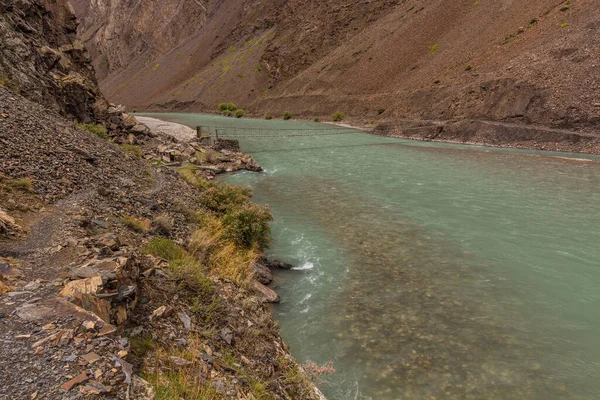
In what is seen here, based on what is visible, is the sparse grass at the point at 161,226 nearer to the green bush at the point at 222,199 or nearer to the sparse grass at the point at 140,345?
the green bush at the point at 222,199

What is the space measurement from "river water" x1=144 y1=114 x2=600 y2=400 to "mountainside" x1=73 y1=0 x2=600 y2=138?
19.3 metres

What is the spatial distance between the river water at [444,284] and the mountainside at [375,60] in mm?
19272

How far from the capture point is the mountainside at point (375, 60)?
117 feet

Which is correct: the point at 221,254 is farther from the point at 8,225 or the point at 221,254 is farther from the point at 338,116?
the point at 338,116

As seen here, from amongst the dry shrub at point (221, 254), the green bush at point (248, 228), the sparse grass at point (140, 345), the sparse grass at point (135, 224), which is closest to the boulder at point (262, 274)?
the dry shrub at point (221, 254)

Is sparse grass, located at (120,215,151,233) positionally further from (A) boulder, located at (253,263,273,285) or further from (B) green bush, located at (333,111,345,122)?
(B) green bush, located at (333,111,345,122)

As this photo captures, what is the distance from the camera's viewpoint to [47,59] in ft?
68.1

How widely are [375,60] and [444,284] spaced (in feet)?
200

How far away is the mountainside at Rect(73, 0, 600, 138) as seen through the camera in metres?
35.7

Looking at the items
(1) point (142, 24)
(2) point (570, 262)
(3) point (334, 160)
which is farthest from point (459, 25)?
(1) point (142, 24)

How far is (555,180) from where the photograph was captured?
2081cm

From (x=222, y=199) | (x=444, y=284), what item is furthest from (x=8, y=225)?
(x=444, y=284)

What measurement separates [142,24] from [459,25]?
13310cm

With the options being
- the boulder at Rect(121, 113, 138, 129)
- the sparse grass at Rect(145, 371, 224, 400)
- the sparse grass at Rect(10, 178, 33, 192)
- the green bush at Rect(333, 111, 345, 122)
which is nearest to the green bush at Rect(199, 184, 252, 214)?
the sparse grass at Rect(10, 178, 33, 192)
